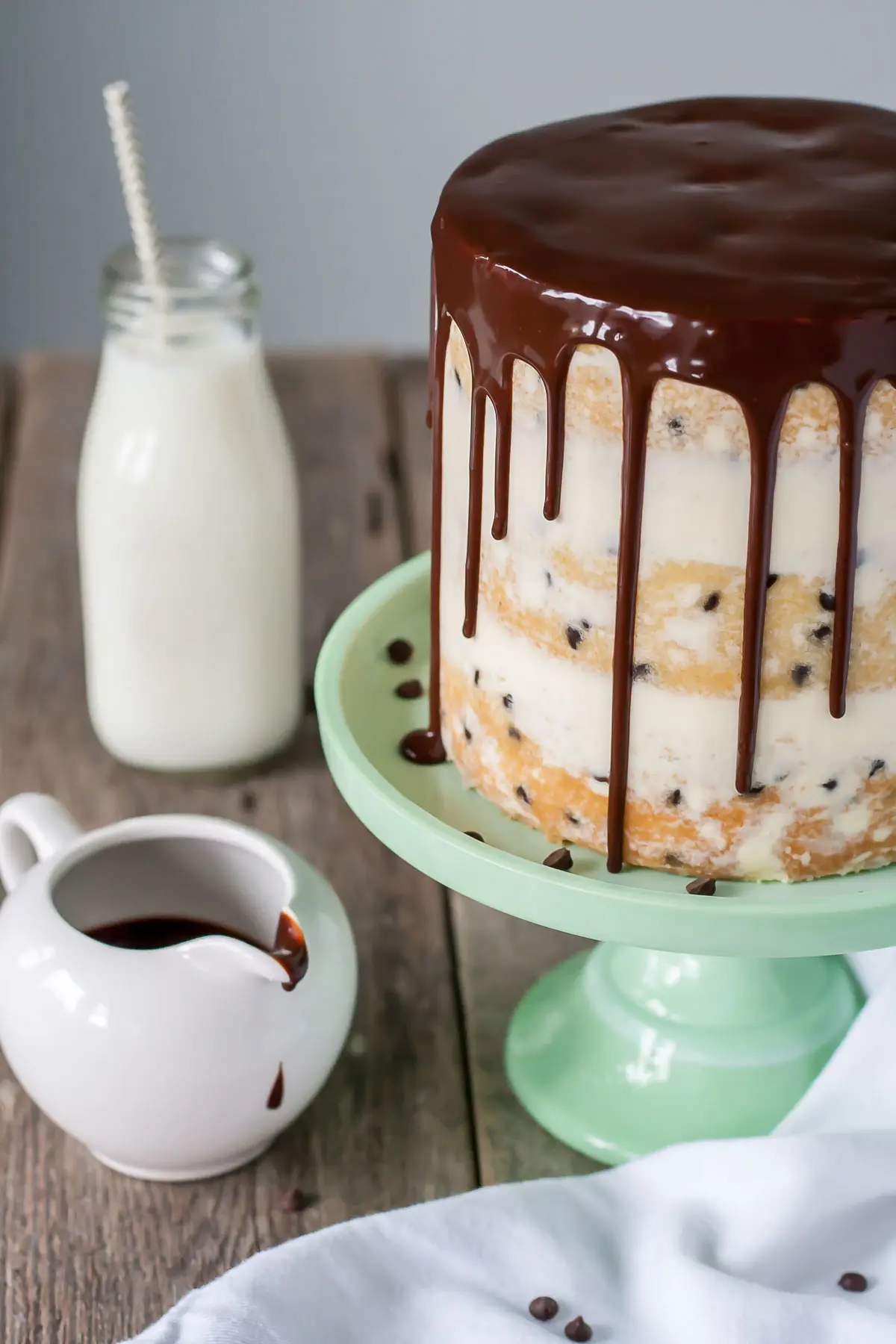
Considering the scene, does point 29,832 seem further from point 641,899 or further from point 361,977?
point 641,899

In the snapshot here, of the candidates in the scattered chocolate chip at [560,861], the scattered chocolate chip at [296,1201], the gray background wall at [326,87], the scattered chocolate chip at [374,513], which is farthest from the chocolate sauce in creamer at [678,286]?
the gray background wall at [326,87]

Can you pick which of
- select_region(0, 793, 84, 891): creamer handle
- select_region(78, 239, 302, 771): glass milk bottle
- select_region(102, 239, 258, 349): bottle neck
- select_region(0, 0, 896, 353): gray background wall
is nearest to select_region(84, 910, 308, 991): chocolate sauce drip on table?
select_region(0, 793, 84, 891): creamer handle

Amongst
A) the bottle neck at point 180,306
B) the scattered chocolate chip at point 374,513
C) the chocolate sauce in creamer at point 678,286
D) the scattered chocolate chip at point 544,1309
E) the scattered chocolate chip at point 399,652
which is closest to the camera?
the chocolate sauce in creamer at point 678,286

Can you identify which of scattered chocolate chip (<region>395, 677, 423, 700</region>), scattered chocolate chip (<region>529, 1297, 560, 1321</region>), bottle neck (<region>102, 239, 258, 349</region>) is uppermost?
bottle neck (<region>102, 239, 258, 349</region>)

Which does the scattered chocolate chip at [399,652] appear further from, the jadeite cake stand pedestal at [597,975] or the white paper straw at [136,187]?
the white paper straw at [136,187]

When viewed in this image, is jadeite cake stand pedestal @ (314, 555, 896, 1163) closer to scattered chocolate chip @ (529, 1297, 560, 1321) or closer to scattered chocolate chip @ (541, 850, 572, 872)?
scattered chocolate chip @ (541, 850, 572, 872)

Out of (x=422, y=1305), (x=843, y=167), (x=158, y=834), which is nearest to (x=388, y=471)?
(x=158, y=834)

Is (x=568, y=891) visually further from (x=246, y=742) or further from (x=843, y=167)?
(x=246, y=742)
